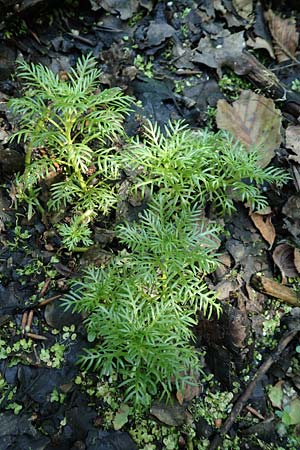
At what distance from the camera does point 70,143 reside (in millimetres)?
2416

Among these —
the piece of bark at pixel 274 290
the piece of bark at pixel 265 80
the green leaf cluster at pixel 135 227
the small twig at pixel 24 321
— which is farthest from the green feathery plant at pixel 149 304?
the piece of bark at pixel 265 80

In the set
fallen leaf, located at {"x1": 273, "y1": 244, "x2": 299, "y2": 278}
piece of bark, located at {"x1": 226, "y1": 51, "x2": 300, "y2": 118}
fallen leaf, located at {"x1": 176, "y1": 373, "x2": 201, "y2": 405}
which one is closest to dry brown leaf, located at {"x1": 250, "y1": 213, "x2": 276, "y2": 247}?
fallen leaf, located at {"x1": 273, "y1": 244, "x2": 299, "y2": 278}

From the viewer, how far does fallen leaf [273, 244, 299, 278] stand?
2723 mm

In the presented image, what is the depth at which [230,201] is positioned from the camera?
2641mm

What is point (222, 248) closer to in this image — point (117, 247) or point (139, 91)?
point (117, 247)

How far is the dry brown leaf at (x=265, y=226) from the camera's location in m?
2.81

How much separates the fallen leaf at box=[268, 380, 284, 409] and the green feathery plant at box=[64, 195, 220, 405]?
419mm

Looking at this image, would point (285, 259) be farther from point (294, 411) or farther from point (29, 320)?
point (29, 320)

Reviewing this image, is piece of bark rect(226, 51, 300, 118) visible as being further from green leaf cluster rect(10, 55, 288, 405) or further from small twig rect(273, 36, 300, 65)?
green leaf cluster rect(10, 55, 288, 405)

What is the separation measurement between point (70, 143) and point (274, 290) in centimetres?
131

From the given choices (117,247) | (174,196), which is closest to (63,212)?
(117,247)

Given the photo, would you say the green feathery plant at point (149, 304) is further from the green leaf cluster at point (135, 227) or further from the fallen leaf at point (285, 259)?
the fallen leaf at point (285, 259)

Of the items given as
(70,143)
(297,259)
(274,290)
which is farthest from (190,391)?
(70,143)

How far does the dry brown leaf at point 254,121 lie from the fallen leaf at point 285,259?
511 mm
